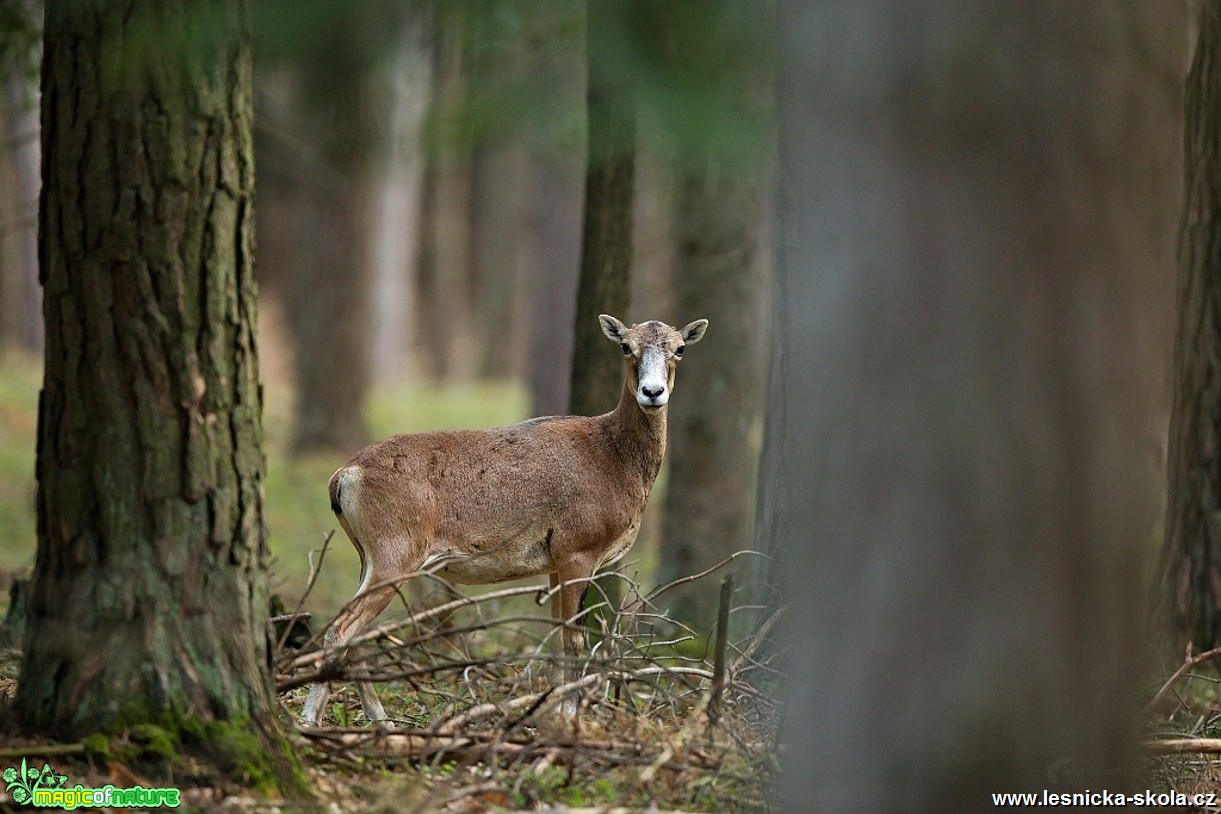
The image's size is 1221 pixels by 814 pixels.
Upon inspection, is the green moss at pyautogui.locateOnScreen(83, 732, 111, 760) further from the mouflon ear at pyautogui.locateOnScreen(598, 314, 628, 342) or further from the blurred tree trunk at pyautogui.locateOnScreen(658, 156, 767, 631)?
the blurred tree trunk at pyautogui.locateOnScreen(658, 156, 767, 631)

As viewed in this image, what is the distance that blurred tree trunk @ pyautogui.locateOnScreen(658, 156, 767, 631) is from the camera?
1212 centimetres

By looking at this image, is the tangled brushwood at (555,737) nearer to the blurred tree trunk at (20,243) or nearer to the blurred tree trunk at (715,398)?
the blurred tree trunk at (715,398)

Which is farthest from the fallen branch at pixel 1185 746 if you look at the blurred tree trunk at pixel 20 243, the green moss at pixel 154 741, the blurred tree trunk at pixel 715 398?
the blurred tree trunk at pixel 20 243

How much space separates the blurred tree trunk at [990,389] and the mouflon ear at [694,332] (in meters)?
4.80

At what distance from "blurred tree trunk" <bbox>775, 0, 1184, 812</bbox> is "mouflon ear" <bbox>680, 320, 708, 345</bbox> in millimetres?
4802

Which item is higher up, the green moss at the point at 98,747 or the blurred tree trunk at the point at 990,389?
the blurred tree trunk at the point at 990,389

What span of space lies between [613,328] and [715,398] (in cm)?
424

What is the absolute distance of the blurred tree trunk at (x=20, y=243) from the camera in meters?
20.6

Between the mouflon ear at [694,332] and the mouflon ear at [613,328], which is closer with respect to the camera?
the mouflon ear at [613,328]

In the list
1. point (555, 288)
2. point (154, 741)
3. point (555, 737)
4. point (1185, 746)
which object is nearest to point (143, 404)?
point (154, 741)

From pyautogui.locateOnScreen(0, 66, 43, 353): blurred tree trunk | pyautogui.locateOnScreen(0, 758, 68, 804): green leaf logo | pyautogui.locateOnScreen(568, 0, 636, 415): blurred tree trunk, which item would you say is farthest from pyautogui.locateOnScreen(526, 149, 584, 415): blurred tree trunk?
pyautogui.locateOnScreen(0, 758, 68, 804): green leaf logo

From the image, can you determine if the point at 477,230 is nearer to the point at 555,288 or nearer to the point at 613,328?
the point at 555,288

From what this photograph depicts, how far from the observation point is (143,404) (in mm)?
4688

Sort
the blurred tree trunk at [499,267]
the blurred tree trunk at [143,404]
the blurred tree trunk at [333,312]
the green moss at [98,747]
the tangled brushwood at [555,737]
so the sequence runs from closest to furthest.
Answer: the green moss at [98,747], the blurred tree trunk at [143,404], the tangled brushwood at [555,737], the blurred tree trunk at [333,312], the blurred tree trunk at [499,267]
